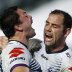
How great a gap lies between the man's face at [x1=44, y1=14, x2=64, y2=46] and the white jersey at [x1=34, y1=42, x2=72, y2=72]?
5.7 inches

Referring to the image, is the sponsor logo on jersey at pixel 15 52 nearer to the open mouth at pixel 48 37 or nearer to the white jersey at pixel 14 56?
the white jersey at pixel 14 56

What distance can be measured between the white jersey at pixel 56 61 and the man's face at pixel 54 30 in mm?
145

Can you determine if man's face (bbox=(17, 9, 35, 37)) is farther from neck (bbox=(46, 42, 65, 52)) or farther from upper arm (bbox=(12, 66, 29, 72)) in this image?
upper arm (bbox=(12, 66, 29, 72))

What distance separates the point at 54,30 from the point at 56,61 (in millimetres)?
368

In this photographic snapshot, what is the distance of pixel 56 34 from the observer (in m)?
3.79

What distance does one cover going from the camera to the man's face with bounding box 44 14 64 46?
3771 mm

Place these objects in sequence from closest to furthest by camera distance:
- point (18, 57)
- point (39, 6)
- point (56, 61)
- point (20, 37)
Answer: point (18, 57)
point (20, 37)
point (56, 61)
point (39, 6)

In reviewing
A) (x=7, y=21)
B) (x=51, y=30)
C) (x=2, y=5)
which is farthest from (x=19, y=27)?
(x=2, y=5)

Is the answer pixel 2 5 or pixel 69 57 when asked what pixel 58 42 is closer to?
pixel 69 57

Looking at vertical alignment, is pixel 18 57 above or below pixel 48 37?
below

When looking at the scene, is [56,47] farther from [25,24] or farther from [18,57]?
[18,57]

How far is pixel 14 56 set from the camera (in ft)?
10.8

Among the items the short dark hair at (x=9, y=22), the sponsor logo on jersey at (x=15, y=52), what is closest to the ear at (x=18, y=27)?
the short dark hair at (x=9, y=22)

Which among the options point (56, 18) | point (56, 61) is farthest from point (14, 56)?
point (56, 18)
